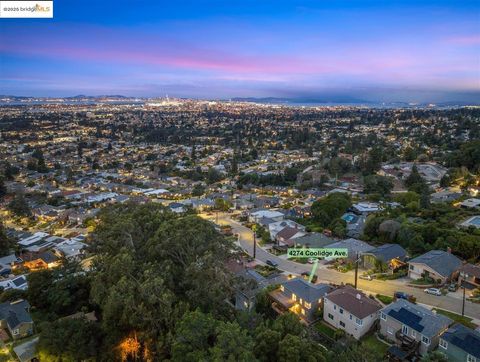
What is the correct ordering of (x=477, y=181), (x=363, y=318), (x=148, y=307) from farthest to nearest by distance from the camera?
(x=477, y=181) < (x=363, y=318) < (x=148, y=307)

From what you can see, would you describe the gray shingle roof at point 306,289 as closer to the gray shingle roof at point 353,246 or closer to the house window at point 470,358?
the gray shingle roof at point 353,246

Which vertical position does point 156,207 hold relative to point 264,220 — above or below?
above

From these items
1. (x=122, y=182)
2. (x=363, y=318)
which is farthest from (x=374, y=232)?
(x=122, y=182)

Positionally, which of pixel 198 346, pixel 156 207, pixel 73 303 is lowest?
pixel 73 303

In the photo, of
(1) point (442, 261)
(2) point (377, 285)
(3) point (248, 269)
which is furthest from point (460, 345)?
(3) point (248, 269)

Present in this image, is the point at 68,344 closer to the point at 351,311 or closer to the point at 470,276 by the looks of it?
the point at 351,311

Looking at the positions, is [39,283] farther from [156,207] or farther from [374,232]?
[374,232]

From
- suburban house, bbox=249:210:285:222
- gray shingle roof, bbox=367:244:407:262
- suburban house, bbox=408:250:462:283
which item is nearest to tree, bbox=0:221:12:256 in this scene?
suburban house, bbox=249:210:285:222

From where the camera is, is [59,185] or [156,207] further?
[59,185]
